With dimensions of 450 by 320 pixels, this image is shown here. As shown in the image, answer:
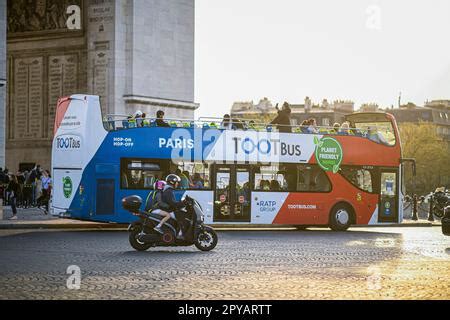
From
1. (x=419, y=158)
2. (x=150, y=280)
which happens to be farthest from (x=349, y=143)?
(x=419, y=158)

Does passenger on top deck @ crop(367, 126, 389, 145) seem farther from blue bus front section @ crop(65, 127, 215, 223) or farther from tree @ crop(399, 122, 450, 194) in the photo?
tree @ crop(399, 122, 450, 194)

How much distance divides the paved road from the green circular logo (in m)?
2.53

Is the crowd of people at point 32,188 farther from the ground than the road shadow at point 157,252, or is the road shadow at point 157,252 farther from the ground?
the crowd of people at point 32,188

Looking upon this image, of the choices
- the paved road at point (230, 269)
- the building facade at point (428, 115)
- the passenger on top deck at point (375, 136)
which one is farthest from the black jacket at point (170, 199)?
the building facade at point (428, 115)

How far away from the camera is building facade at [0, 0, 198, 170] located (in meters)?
38.9

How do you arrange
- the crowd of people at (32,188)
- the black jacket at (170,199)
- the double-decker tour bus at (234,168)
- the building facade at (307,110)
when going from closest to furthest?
the black jacket at (170,199), the double-decker tour bus at (234,168), the crowd of people at (32,188), the building facade at (307,110)

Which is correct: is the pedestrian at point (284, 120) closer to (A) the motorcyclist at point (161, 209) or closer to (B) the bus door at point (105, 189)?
(B) the bus door at point (105, 189)

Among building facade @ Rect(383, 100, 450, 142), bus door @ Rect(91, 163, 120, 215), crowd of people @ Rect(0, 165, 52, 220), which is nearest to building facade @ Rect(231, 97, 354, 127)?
building facade @ Rect(383, 100, 450, 142)

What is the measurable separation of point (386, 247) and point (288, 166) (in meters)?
7.23

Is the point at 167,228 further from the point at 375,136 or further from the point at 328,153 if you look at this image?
the point at 375,136

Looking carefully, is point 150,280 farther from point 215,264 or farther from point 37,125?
point 37,125

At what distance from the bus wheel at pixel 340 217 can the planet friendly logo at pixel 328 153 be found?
1193 millimetres

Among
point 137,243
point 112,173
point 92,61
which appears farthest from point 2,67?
point 137,243

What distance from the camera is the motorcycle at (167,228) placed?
1906 cm
